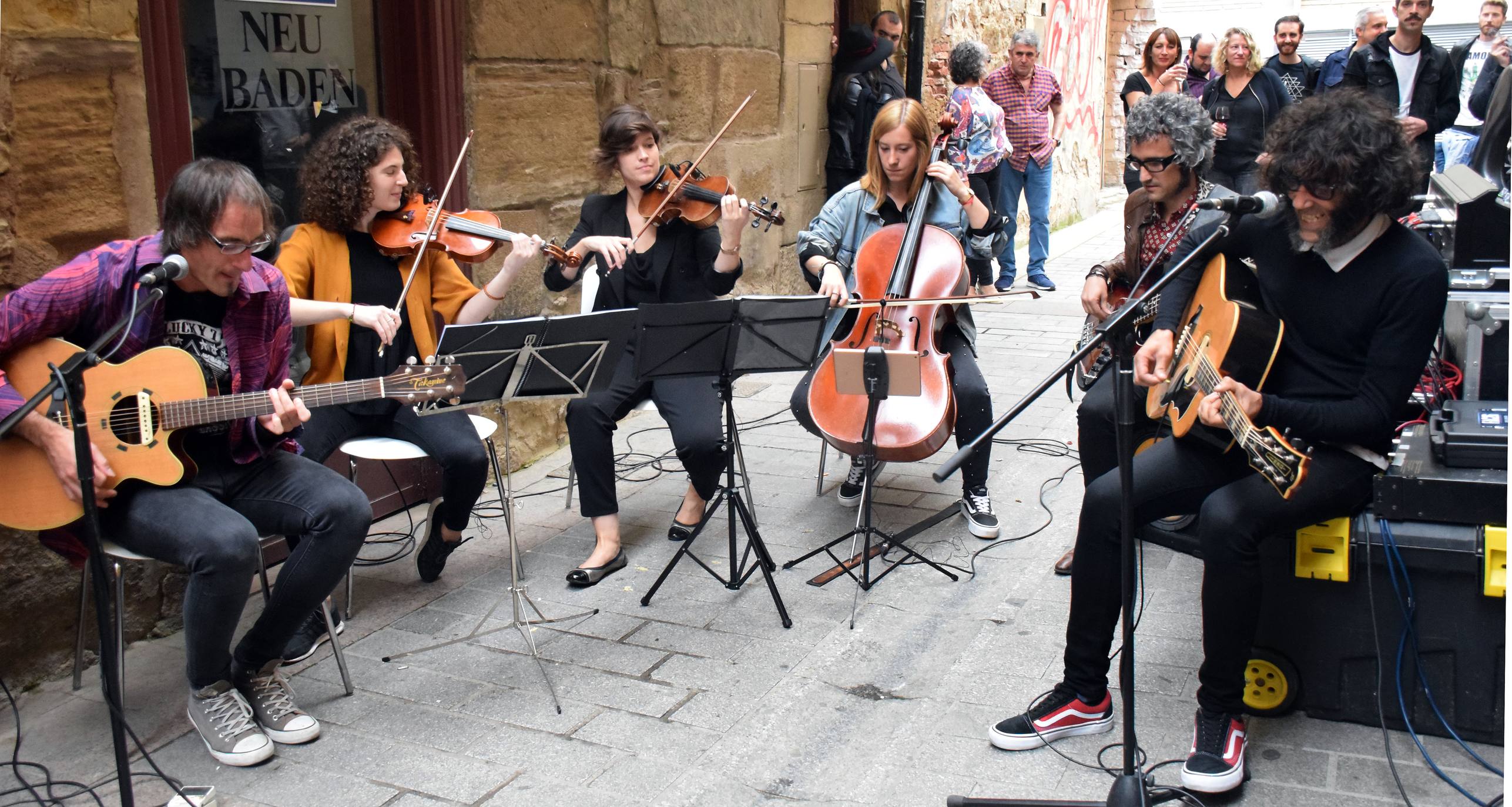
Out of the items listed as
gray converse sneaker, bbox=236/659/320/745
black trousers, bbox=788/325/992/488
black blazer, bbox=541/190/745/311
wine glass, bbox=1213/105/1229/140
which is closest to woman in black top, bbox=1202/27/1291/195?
wine glass, bbox=1213/105/1229/140

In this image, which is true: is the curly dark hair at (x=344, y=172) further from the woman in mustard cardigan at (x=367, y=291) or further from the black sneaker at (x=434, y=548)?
the black sneaker at (x=434, y=548)

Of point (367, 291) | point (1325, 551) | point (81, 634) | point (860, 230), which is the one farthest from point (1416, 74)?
point (81, 634)

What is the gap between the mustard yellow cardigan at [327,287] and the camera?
11.7 feet

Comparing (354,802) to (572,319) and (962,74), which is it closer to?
(572,319)

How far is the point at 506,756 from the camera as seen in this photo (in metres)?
2.85

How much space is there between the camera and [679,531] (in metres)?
4.23

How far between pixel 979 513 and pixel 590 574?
4.32ft

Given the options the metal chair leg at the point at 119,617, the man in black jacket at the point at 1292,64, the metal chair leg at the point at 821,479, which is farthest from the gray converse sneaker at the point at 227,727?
the man in black jacket at the point at 1292,64

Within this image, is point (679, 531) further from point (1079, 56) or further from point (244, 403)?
point (1079, 56)

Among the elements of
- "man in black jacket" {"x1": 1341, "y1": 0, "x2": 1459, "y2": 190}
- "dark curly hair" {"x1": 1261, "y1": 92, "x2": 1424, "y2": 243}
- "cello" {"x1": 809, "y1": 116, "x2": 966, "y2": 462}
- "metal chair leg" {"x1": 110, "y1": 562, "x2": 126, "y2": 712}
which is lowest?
"metal chair leg" {"x1": 110, "y1": 562, "x2": 126, "y2": 712}

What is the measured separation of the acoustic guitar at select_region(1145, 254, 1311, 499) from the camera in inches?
96.7

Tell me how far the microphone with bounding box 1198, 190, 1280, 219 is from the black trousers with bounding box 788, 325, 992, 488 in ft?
5.13

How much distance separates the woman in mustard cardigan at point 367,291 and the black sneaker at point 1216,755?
80.5 inches

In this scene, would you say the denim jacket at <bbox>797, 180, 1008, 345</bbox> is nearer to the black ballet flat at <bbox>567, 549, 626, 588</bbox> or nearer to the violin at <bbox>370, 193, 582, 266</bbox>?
the violin at <bbox>370, 193, 582, 266</bbox>
